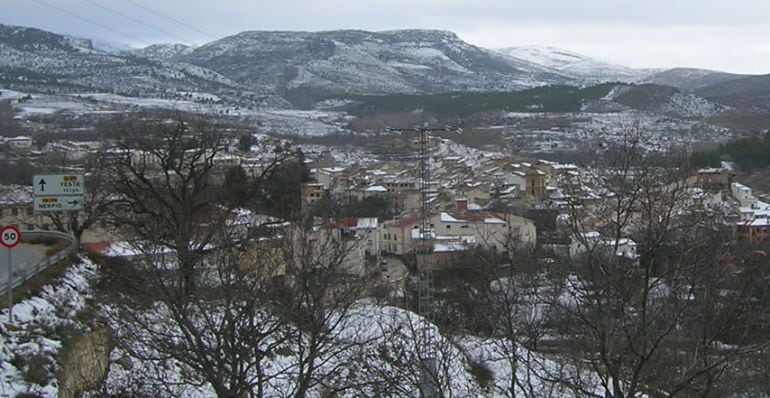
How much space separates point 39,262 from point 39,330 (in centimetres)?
230

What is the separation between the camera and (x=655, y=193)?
20.2ft

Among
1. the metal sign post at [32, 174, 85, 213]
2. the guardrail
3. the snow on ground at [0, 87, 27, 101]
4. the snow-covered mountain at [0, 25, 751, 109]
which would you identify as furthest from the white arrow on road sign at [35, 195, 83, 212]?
the snow-covered mountain at [0, 25, 751, 109]

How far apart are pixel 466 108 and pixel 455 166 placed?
2974cm

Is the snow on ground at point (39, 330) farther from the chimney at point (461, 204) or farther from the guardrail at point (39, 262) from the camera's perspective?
the chimney at point (461, 204)

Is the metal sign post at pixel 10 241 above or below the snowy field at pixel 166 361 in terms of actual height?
above

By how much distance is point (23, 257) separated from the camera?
38.7ft

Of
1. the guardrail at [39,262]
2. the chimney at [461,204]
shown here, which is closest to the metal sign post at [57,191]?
the guardrail at [39,262]

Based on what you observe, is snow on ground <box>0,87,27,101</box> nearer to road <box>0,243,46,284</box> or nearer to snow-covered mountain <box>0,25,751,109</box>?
snow-covered mountain <box>0,25,751,109</box>

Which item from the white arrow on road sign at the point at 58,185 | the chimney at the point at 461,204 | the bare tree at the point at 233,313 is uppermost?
the white arrow on road sign at the point at 58,185

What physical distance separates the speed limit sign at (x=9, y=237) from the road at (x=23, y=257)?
135 cm

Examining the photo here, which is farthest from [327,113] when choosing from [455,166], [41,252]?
[41,252]

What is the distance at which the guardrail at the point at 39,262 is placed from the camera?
906 centimetres

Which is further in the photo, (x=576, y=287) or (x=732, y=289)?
(x=732, y=289)

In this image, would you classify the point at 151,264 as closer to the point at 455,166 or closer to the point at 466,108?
the point at 455,166
